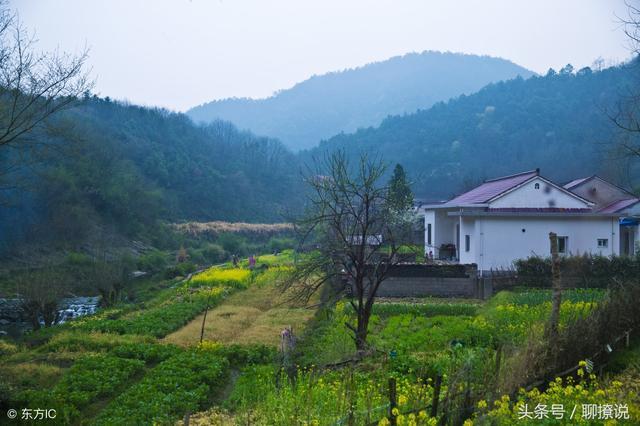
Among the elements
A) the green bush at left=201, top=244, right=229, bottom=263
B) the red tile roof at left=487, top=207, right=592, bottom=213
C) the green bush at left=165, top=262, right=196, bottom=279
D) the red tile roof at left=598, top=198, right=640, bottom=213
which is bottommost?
the green bush at left=165, top=262, right=196, bottom=279

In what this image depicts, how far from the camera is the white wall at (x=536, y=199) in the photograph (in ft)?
81.5

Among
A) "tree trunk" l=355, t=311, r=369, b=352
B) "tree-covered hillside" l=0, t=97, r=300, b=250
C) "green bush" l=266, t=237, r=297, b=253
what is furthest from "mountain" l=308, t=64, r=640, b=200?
"tree trunk" l=355, t=311, r=369, b=352

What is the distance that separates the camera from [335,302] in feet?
63.0

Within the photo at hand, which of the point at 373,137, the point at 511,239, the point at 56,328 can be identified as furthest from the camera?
the point at 373,137

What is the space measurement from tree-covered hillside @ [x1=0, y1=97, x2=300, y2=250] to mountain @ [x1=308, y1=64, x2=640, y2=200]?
18.4 m

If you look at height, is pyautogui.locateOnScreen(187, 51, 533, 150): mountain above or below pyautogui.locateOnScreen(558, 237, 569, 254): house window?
above

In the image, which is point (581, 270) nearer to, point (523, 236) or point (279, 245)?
point (523, 236)

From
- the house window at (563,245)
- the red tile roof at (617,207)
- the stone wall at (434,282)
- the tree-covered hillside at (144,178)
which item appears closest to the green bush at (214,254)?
the tree-covered hillside at (144,178)

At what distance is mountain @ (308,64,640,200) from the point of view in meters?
64.8

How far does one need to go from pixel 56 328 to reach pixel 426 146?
230ft

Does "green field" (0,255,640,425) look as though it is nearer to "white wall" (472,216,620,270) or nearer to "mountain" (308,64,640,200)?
"white wall" (472,216,620,270)

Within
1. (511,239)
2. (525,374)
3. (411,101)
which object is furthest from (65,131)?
(411,101)

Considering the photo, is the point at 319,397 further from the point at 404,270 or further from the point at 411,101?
the point at 411,101

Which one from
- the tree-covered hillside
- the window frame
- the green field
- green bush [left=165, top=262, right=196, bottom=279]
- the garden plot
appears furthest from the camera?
the tree-covered hillside
